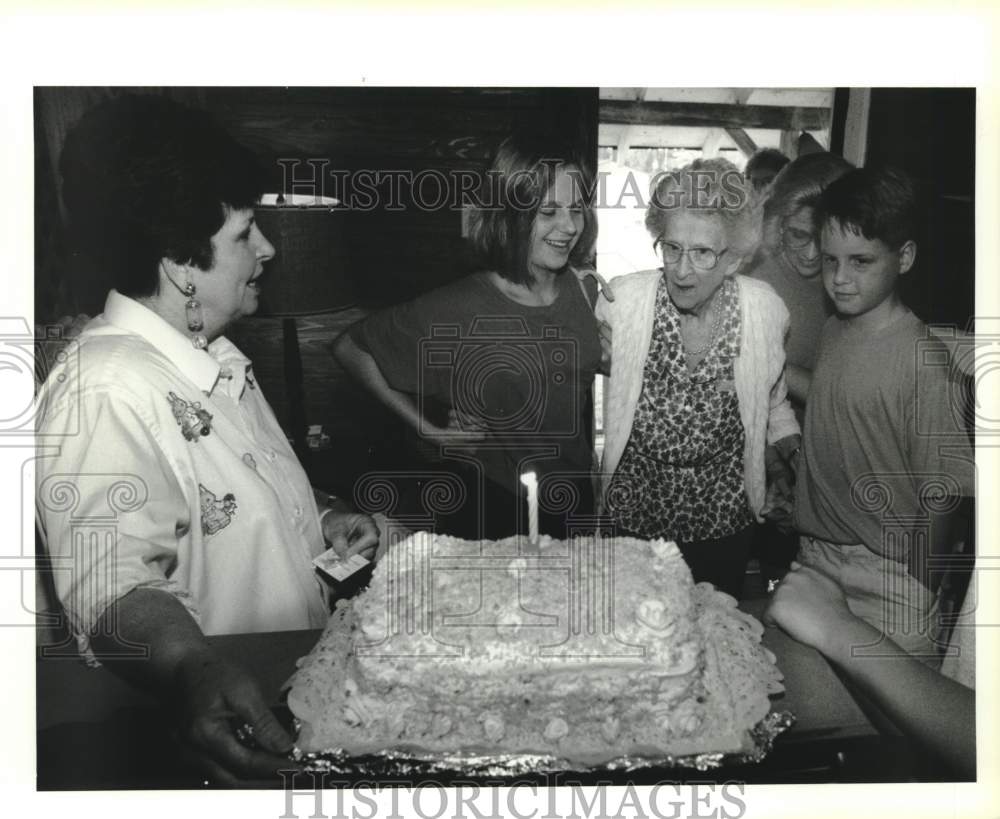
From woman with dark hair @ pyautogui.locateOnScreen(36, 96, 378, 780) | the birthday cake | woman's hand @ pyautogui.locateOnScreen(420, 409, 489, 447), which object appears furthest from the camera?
woman's hand @ pyautogui.locateOnScreen(420, 409, 489, 447)

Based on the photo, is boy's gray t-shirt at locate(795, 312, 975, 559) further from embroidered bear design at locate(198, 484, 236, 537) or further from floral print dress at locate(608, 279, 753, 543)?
embroidered bear design at locate(198, 484, 236, 537)

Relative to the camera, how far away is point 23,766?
2275 mm

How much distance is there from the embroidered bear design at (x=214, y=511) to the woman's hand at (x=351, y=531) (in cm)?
22

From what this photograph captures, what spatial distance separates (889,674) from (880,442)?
1.65 ft

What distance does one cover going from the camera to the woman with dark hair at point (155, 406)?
220cm

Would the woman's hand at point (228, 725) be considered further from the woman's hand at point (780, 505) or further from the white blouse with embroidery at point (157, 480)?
the woman's hand at point (780, 505)

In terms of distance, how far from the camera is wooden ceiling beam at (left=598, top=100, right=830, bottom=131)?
2227mm

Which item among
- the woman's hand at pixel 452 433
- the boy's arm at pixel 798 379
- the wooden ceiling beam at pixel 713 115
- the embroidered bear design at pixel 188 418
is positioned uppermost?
the wooden ceiling beam at pixel 713 115

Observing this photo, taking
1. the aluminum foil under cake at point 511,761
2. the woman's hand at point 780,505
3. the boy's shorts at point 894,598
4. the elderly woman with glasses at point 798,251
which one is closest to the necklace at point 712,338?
the elderly woman with glasses at point 798,251

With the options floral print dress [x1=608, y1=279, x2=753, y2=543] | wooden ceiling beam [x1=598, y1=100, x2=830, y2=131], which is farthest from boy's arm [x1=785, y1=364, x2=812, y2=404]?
wooden ceiling beam [x1=598, y1=100, x2=830, y2=131]

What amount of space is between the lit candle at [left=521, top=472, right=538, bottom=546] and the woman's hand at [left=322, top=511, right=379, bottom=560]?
1.13ft

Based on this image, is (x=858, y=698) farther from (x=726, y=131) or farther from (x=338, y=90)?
(x=338, y=90)
